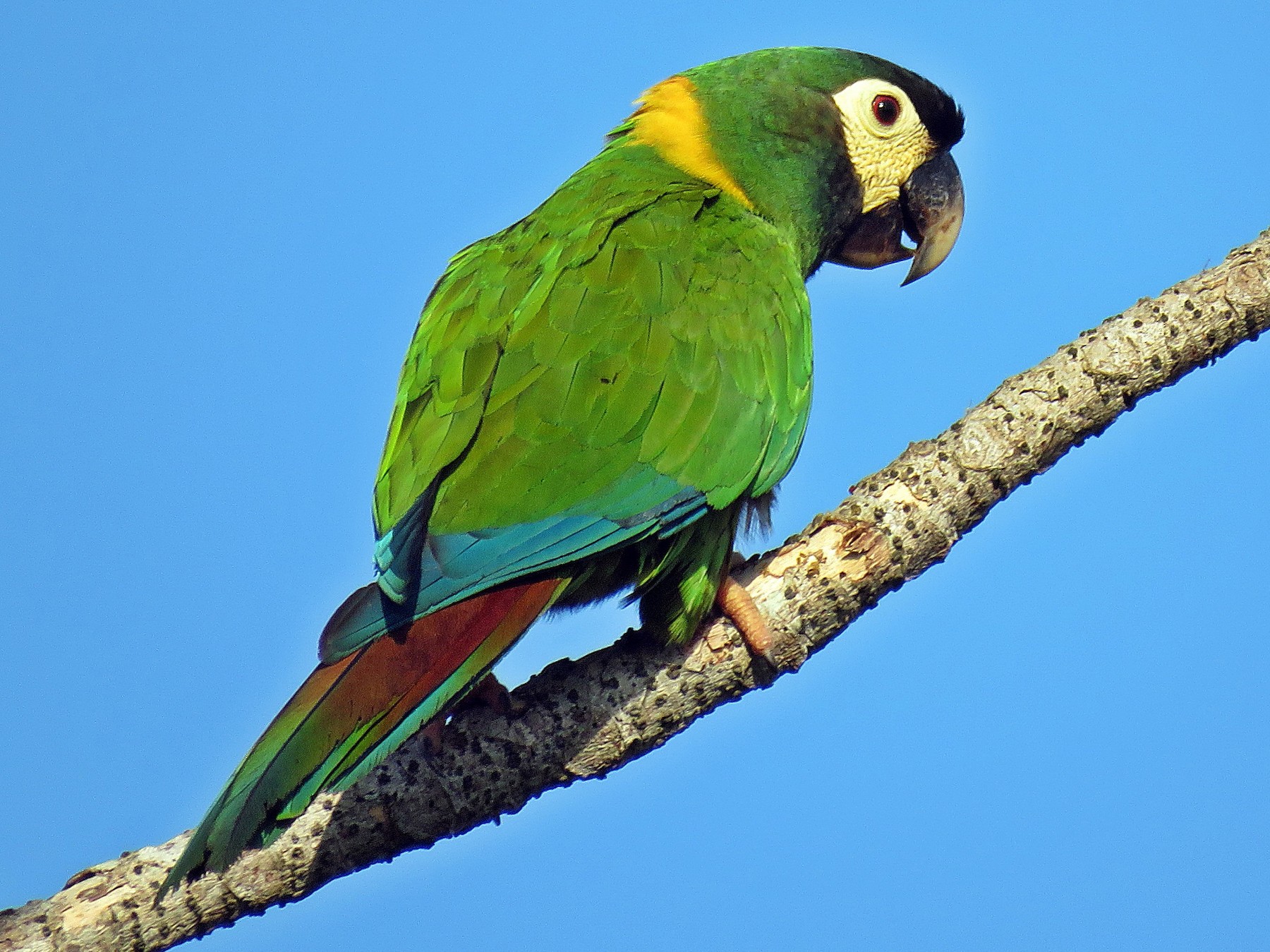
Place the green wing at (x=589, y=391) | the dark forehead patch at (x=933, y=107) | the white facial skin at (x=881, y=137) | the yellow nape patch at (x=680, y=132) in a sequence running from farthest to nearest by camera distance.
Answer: the dark forehead patch at (x=933, y=107)
the white facial skin at (x=881, y=137)
the yellow nape patch at (x=680, y=132)
the green wing at (x=589, y=391)

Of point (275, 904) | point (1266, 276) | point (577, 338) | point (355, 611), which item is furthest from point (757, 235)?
point (275, 904)

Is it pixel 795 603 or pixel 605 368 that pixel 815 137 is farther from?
pixel 795 603

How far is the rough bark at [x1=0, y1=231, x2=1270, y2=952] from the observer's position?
2021 mm

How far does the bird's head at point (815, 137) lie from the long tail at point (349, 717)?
1.45 meters

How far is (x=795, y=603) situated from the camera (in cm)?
215

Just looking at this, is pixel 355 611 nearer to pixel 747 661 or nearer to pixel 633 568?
pixel 633 568

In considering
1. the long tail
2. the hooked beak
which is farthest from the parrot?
the hooked beak

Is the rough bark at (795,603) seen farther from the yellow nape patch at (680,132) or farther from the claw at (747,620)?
the yellow nape patch at (680,132)

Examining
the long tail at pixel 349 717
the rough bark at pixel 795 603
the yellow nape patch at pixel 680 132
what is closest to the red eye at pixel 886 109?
the yellow nape patch at pixel 680 132

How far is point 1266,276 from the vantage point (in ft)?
7.14

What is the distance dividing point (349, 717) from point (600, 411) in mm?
739

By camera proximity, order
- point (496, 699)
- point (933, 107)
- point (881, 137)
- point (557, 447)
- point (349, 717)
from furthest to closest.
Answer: point (933, 107) < point (881, 137) < point (496, 699) < point (557, 447) < point (349, 717)

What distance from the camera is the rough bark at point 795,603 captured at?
202cm

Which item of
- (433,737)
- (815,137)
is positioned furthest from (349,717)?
(815,137)
